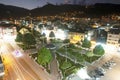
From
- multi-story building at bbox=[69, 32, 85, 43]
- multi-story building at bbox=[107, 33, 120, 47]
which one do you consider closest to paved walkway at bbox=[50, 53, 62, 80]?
multi-story building at bbox=[69, 32, 85, 43]

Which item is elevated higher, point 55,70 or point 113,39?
point 113,39

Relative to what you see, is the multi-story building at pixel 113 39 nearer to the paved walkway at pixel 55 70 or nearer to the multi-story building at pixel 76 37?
the multi-story building at pixel 76 37

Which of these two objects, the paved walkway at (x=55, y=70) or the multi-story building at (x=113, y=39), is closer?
the paved walkway at (x=55, y=70)

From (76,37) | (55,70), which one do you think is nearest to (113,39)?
(76,37)

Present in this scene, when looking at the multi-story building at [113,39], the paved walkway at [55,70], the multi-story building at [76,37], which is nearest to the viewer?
the paved walkway at [55,70]

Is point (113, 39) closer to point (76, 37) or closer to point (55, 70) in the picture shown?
point (76, 37)

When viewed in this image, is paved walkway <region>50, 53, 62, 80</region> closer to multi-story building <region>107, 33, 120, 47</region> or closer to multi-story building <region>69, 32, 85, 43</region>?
multi-story building <region>69, 32, 85, 43</region>

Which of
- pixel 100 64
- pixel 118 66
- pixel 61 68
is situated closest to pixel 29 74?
pixel 61 68

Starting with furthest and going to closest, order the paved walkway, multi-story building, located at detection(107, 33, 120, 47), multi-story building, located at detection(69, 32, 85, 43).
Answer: multi-story building, located at detection(69, 32, 85, 43), multi-story building, located at detection(107, 33, 120, 47), the paved walkway

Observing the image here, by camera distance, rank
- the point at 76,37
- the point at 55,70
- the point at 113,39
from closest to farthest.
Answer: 1. the point at 55,70
2. the point at 113,39
3. the point at 76,37

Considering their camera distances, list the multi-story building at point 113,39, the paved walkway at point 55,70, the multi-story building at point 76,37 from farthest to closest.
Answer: the multi-story building at point 76,37 → the multi-story building at point 113,39 → the paved walkway at point 55,70

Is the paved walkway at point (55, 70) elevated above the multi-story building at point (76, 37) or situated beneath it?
situated beneath

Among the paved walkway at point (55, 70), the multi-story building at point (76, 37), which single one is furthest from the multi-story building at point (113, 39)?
the paved walkway at point (55, 70)
